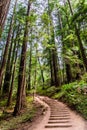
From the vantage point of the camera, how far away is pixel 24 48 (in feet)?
42.3

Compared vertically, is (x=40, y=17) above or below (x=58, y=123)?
above

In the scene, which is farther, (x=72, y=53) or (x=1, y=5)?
(x=72, y=53)

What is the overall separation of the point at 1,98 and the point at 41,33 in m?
8.69

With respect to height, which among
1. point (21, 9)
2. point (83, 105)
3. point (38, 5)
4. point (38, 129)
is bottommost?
point (38, 129)

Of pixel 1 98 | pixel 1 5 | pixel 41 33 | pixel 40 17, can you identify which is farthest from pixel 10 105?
pixel 1 5

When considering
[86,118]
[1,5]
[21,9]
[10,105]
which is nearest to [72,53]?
[21,9]

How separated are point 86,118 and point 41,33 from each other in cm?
759

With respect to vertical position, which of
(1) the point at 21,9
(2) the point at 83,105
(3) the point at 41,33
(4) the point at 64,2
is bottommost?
(2) the point at 83,105

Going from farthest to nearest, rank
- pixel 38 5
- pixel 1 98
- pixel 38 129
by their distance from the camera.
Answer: pixel 1 98 < pixel 38 5 < pixel 38 129

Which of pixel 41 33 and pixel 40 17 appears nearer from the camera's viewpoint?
pixel 40 17

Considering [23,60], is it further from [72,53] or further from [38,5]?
[72,53]

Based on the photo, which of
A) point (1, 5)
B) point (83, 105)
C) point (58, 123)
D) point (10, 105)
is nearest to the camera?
point (1, 5)

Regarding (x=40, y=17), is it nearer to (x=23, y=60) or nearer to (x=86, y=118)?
(x=23, y=60)

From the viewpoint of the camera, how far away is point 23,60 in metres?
12.9
